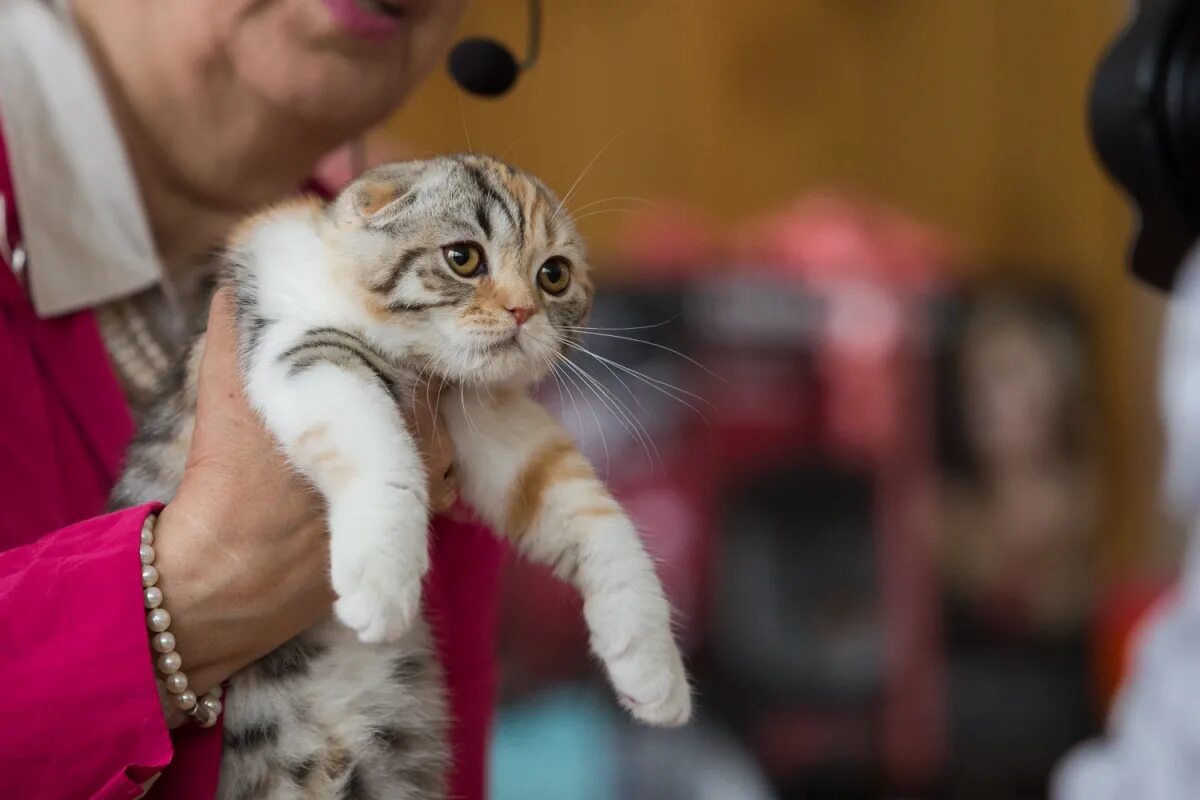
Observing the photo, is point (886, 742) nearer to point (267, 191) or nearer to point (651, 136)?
point (651, 136)

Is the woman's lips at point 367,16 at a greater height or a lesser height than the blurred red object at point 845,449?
greater

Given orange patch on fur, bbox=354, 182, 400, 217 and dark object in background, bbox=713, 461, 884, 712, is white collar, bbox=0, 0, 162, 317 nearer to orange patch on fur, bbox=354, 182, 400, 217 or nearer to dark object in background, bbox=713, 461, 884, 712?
orange patch on fur, bbox=354, 182, 400, 217

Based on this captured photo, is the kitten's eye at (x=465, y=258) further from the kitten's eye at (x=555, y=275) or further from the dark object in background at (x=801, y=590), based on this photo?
the dark object in background at (x=801, y=590)

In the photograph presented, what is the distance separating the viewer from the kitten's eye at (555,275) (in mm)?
843

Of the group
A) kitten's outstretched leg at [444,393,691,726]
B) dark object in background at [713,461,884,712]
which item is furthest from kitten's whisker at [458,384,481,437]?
dark object in background at [713,461,884,712]

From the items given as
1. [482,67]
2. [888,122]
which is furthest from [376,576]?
[888,122]

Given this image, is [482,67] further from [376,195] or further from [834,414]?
[834,414]

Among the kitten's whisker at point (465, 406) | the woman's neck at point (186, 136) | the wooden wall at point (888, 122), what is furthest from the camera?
the wooden wall at point (888, 122)

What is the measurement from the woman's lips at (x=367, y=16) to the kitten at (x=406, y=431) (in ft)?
0.61

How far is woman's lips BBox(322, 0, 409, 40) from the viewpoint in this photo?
0.99 meters

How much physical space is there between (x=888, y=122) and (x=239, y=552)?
234cm

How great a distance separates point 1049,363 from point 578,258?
1.78 metres

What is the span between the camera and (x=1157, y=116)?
2.16ft

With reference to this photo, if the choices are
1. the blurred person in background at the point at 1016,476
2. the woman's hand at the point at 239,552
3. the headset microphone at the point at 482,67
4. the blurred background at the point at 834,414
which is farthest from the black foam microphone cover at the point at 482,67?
the blurred person in background at the point at 1016,476
